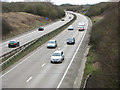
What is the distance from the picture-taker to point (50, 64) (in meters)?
30.6

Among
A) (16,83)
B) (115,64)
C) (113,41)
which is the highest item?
(113,41)

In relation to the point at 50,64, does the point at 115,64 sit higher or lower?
higher

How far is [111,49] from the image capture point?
17297 mm

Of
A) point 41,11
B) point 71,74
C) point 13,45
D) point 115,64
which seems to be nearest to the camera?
point 115,64

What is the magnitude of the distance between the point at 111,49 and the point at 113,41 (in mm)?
795

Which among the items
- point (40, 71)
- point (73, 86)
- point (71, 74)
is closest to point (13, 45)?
point (40, 71)

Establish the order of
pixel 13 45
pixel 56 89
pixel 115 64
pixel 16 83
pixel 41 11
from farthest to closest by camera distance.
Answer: pixel 41 11 < pixel 13 45 < pixel 16 83 < pixel 56 89 < pixel 115 64

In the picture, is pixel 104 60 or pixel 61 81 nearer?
pixel 104 60

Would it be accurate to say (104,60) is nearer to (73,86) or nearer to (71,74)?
(73,86)

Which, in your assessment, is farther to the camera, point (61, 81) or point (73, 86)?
point (61, 81)

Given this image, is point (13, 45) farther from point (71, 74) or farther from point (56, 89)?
point (56, 89)

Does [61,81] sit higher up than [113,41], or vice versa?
[113,41]

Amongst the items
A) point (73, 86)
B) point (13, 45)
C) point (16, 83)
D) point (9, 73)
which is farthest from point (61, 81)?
point (13, 45)

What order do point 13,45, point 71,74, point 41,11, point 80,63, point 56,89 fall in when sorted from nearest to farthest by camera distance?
point 56,89 → point 71,74 → point 80,63 → point 13,45 → point 41,11
